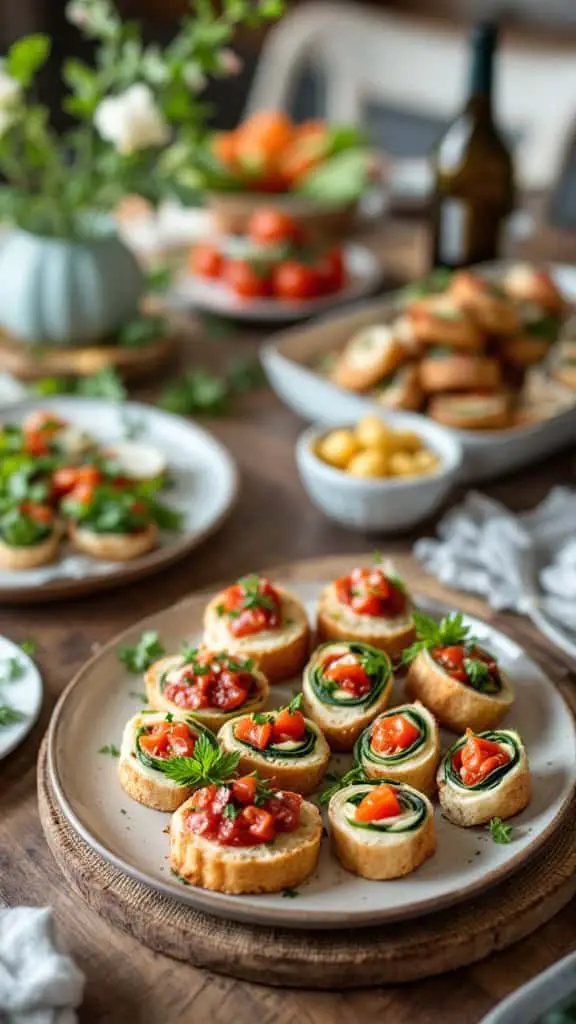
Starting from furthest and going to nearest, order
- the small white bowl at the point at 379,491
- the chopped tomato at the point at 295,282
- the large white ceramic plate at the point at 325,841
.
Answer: the chopped tomato at the point at 295,282 < the small white bowl at the point at 379,491 < the large white ceramic plate at the point at 325,841

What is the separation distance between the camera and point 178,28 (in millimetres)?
6820

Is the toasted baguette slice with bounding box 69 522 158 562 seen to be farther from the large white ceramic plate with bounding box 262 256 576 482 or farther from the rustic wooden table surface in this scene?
the large white ceramic plate with bounding box 262 256 576 482

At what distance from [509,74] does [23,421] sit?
Result: 11.6 feet

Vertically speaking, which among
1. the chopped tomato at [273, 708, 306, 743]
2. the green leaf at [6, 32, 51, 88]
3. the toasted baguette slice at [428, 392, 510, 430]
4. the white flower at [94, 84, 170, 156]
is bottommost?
the toasted baguette slice at [428, 392, 510, 430]

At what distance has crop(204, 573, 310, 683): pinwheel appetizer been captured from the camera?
1831mm

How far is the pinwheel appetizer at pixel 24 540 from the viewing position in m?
2.16

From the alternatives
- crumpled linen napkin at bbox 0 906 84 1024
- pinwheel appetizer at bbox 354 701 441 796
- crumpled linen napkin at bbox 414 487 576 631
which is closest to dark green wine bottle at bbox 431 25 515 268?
crumpled linen napkin at bbox 414 487 576 631

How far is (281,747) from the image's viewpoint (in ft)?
5.18

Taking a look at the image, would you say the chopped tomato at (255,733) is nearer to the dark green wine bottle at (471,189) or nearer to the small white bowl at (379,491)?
the small white bowl at (379,491)

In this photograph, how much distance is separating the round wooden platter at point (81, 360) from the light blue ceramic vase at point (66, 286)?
0.11 ft

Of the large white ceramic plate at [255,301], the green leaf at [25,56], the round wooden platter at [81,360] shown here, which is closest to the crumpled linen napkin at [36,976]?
the round wooden platter at [81,360]

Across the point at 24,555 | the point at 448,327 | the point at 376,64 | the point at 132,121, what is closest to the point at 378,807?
the point at 24,555

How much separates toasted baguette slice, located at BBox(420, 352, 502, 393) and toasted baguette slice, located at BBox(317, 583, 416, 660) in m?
0.81

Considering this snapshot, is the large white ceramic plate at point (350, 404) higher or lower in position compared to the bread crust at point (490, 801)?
lower
